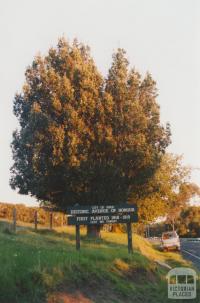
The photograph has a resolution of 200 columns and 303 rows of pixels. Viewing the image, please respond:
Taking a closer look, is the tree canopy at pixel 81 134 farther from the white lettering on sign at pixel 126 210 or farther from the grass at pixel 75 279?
the grass at pixel 75 279

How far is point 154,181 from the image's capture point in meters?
32.9

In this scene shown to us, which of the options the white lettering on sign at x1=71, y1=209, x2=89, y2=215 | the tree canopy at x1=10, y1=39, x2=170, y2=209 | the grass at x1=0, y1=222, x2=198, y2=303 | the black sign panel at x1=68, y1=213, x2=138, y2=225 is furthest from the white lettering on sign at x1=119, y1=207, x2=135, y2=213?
the tree canopy at x1=10, y1=39, x2=170, y2=209

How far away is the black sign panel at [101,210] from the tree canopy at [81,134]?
7.46 m

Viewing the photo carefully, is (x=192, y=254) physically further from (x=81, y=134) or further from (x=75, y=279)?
(x=75, y=279)

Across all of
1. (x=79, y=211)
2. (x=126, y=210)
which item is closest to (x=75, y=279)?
(x=79, y=211)

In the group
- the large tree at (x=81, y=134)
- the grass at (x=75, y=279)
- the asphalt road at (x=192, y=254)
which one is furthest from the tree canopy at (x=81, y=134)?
the grass at (x=75, y=279)

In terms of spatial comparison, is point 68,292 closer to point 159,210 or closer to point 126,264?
point 126,264

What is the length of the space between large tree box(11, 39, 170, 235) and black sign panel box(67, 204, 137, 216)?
7.44 meters

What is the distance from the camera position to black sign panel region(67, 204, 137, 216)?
21047 millimetres

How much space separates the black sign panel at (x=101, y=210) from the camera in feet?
69.1

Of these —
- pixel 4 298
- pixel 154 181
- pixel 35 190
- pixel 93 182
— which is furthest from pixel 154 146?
pixel 4 298

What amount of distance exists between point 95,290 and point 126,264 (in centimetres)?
357

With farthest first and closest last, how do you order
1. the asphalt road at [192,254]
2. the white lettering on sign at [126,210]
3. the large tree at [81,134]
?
the asphalt road at [192,254] < the large tree at [81,134] < the white lettering on sign at [126,210]

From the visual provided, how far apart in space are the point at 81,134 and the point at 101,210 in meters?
8.92
